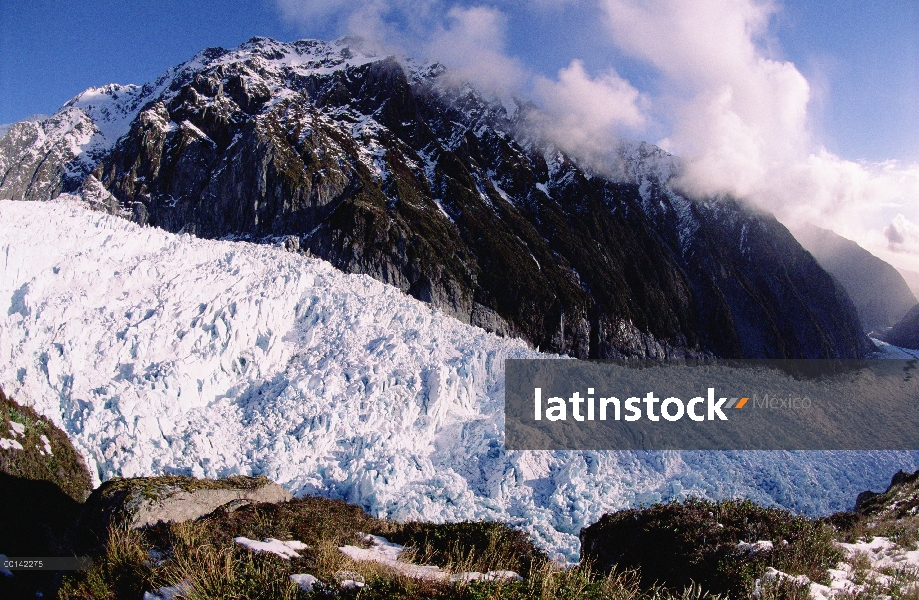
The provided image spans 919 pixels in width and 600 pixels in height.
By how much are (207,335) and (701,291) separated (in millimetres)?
82029

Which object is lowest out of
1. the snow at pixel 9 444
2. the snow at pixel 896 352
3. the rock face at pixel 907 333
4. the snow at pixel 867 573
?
the snow at pixel 9 444

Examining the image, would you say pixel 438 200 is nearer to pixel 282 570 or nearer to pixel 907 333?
pixel 282 570

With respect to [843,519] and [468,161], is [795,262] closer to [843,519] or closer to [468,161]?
[468,161]

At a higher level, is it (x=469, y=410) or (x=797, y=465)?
(x=469, y=410)

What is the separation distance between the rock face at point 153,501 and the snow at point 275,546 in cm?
179

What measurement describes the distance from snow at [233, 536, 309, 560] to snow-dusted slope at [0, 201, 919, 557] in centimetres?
1090

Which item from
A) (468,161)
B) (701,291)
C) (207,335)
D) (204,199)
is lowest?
(207,335)

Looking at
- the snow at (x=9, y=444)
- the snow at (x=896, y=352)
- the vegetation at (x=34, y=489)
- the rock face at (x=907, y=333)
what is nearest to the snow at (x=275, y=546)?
the vegetation at (x=34, y=489)

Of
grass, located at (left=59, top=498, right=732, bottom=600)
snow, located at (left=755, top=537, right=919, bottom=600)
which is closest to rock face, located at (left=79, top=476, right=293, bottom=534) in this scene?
grass, located at (left=59, top=498, right=732, bottom=600)

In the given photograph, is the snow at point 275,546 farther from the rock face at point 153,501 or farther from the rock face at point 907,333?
the rock face at point 907,333

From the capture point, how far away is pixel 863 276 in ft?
541

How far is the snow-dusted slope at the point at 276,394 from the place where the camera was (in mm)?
16641

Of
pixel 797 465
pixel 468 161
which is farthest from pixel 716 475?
pixel 468 161

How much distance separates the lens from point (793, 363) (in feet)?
267
